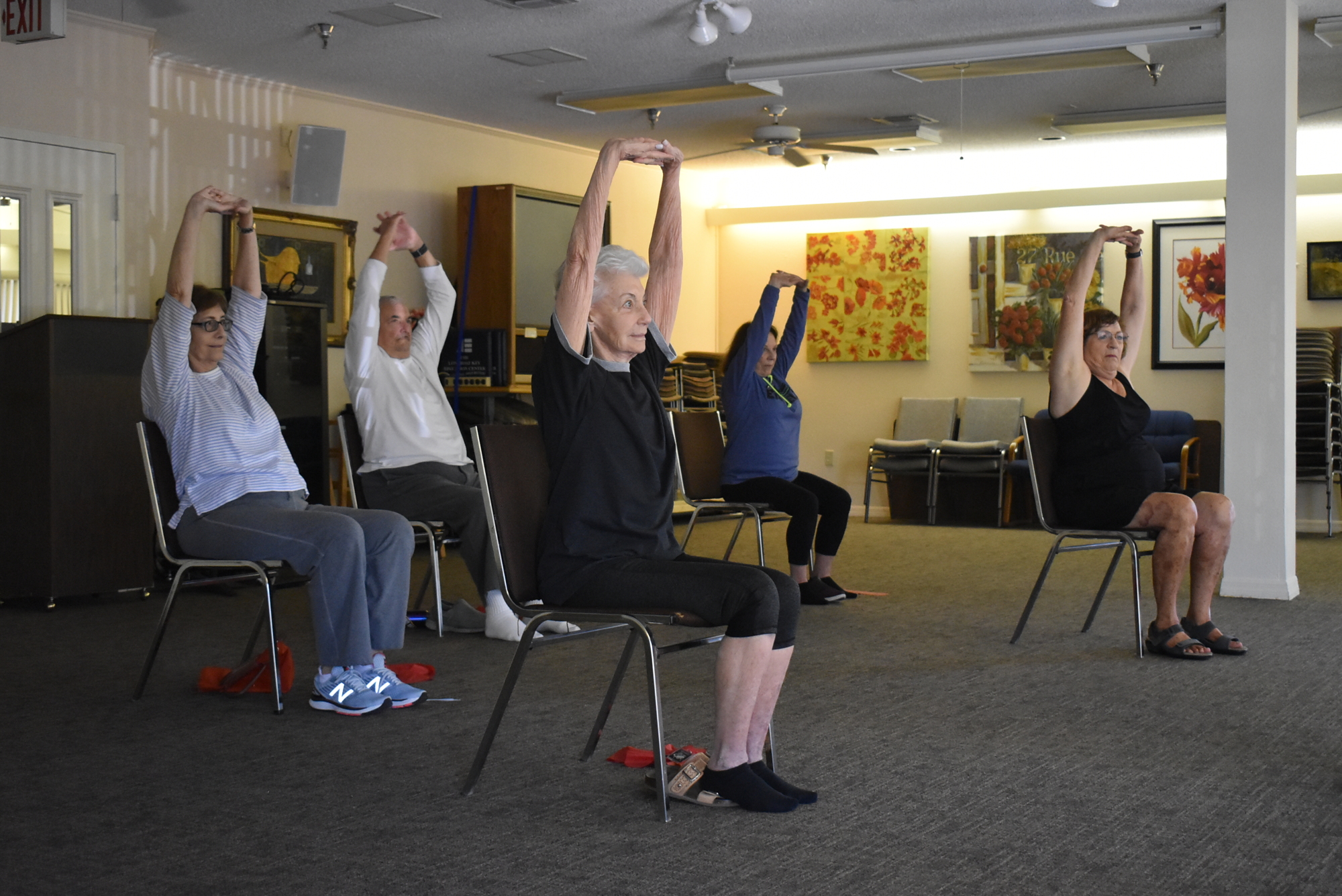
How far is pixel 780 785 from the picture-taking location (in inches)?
110

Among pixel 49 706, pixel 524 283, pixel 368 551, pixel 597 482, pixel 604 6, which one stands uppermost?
pixel 604 6

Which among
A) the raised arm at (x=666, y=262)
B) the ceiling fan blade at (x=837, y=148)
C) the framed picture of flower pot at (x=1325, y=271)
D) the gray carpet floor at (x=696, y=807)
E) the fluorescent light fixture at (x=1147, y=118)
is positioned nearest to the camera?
the gray carpet floor at (x=696, y=807)

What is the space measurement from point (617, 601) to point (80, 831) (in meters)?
1.18

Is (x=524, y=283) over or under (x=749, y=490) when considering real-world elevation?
over

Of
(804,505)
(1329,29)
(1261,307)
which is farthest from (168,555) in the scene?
(1329,29)

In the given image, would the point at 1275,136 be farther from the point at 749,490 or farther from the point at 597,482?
the point at 597,482

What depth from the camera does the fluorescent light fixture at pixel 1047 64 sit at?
6801 millimetres

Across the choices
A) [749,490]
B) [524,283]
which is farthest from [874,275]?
[749,490]

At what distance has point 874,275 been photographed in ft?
36.2

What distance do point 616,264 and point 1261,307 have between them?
406cm

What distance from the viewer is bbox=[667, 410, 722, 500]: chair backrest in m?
5.78

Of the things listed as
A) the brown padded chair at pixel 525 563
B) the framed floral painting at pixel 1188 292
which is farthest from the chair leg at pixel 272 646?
the framed floral painting at pixel 1188 292

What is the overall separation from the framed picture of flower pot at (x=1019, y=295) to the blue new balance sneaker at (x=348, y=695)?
7.84 metres

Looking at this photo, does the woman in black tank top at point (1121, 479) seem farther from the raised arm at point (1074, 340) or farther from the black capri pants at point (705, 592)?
the black capri pants at point (705, 592)
